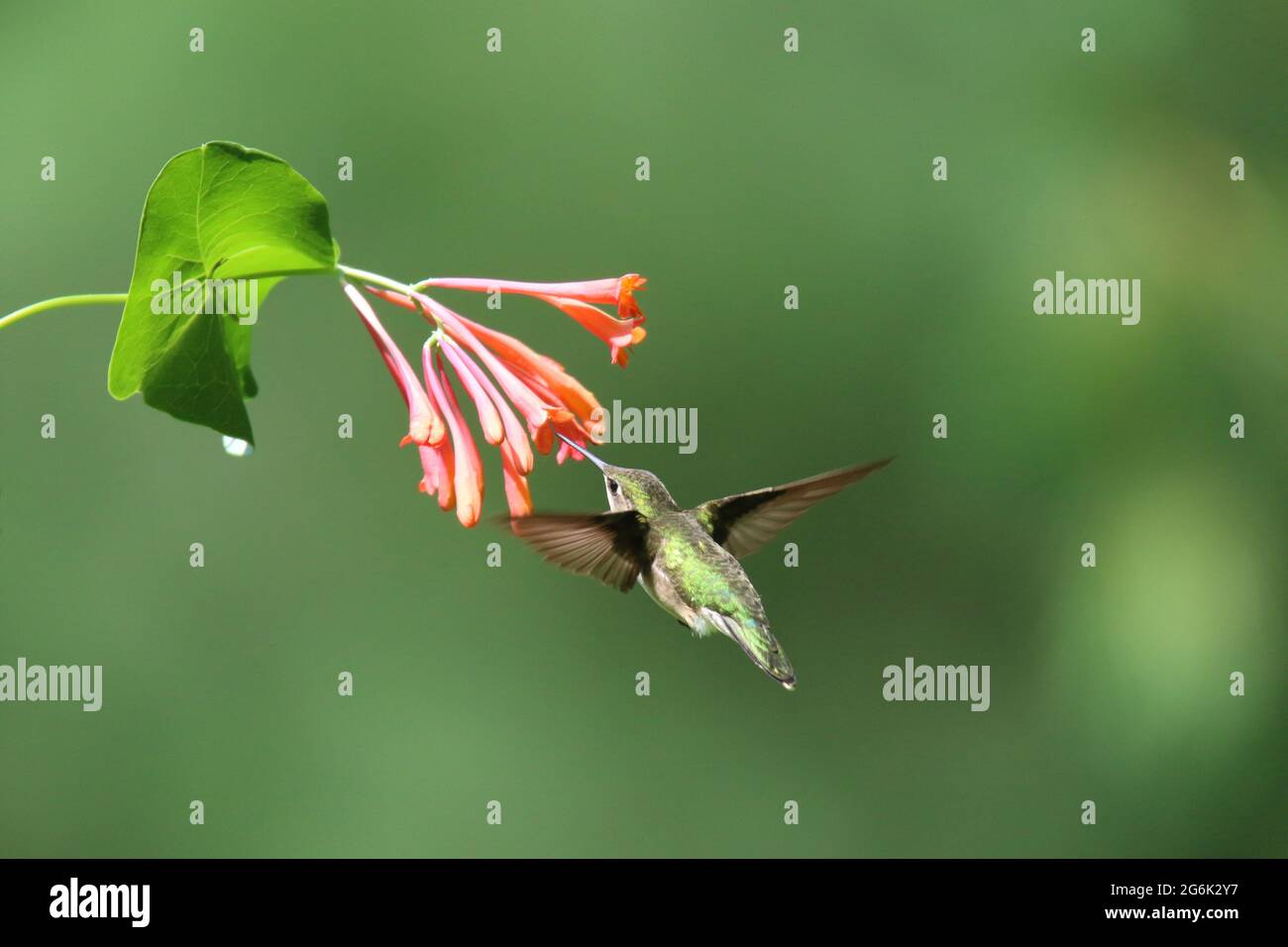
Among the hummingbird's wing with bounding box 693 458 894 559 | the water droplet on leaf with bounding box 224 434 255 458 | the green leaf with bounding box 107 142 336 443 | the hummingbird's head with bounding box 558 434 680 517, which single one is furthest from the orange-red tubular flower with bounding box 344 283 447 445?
the hummingbird's wing with bounding box 693 458 894 559

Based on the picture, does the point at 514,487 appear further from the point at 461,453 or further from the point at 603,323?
the point at 603,323

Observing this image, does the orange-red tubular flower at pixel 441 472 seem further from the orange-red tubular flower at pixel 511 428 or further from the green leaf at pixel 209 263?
the green leaf at pixel 209 263

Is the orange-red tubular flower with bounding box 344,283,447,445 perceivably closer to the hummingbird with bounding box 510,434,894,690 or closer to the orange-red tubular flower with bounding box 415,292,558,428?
the orange-red tubular flower with bounding box 415,292,558,428

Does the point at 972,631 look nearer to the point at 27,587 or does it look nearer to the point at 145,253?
the point at 27,587

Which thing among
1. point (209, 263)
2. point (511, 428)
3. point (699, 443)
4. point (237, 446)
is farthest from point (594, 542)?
point (699, 443)

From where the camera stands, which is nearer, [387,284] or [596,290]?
[387,284]

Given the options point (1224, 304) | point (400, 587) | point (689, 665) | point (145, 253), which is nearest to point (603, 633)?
point (689, 665)
